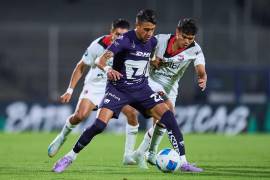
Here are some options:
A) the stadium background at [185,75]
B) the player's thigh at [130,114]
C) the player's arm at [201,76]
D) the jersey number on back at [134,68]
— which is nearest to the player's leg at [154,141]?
the player's thigh at [130,114]

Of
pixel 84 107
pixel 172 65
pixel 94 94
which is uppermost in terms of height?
pixel 172 65

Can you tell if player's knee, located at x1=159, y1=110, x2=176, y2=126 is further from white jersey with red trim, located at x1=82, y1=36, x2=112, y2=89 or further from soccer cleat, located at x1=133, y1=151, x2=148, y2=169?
white jersey with red trim, located at x1=82, y1=36, x2=112, y2=89

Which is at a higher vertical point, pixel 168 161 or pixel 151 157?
pixel 168 161

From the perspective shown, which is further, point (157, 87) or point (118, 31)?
point (118, 31)

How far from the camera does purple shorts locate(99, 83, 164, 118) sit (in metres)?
9.62

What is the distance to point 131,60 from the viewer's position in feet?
31.9

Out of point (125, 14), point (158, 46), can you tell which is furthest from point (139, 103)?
point (125, 14)

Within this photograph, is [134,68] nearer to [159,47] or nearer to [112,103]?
[112,103]

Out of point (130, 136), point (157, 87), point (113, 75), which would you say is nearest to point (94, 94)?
point (130, 136)

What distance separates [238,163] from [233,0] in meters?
15.4

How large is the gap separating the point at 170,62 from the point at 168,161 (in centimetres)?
173

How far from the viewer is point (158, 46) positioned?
1035cm

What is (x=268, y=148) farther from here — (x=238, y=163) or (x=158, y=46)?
(x=158, y=46)

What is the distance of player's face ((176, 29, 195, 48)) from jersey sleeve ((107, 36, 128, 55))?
905 mm
